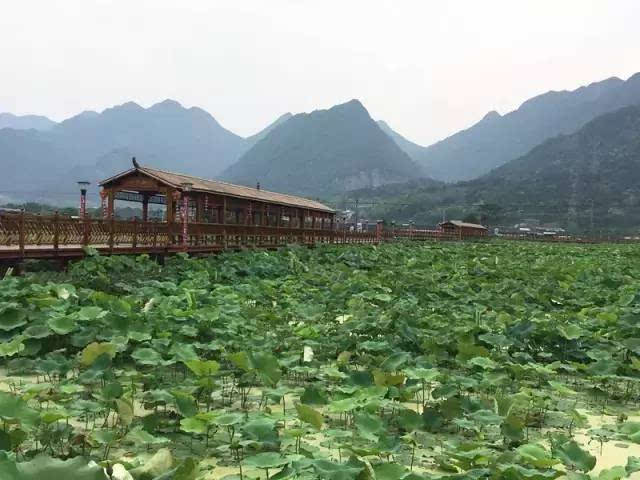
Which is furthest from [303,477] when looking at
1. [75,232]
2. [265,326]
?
[75,232]

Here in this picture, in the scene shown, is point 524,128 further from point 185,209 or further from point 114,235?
point 114,235

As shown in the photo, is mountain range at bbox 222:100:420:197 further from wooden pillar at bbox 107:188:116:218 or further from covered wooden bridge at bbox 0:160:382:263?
wooden pillar at bbox 107:188:116:218

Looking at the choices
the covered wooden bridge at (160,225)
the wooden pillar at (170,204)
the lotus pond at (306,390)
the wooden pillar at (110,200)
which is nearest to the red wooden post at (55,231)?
the covered wooden bridge at (160,225)

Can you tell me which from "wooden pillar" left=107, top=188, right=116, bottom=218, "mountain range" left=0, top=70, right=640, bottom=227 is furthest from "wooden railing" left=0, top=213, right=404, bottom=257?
"mountain range" left=0, top=70, right=640, bottom=227

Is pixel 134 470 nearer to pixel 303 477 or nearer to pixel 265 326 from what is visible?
pixel 303 477

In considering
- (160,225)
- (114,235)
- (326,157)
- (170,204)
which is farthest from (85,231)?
(326,157)

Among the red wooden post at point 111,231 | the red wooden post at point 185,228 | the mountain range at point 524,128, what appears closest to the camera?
the red wooden post at point 111,231

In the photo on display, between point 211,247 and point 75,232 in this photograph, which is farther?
point 211,247

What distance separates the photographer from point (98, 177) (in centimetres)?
15375

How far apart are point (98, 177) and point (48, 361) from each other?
162868 millimetres

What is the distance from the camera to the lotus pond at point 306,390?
259 cm

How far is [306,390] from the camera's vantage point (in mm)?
3406

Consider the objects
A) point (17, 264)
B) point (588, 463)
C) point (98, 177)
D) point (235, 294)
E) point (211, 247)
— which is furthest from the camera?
point (98, 177)

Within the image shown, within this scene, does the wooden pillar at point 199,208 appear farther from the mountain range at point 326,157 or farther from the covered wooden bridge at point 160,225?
the mountain range at point 326,157
